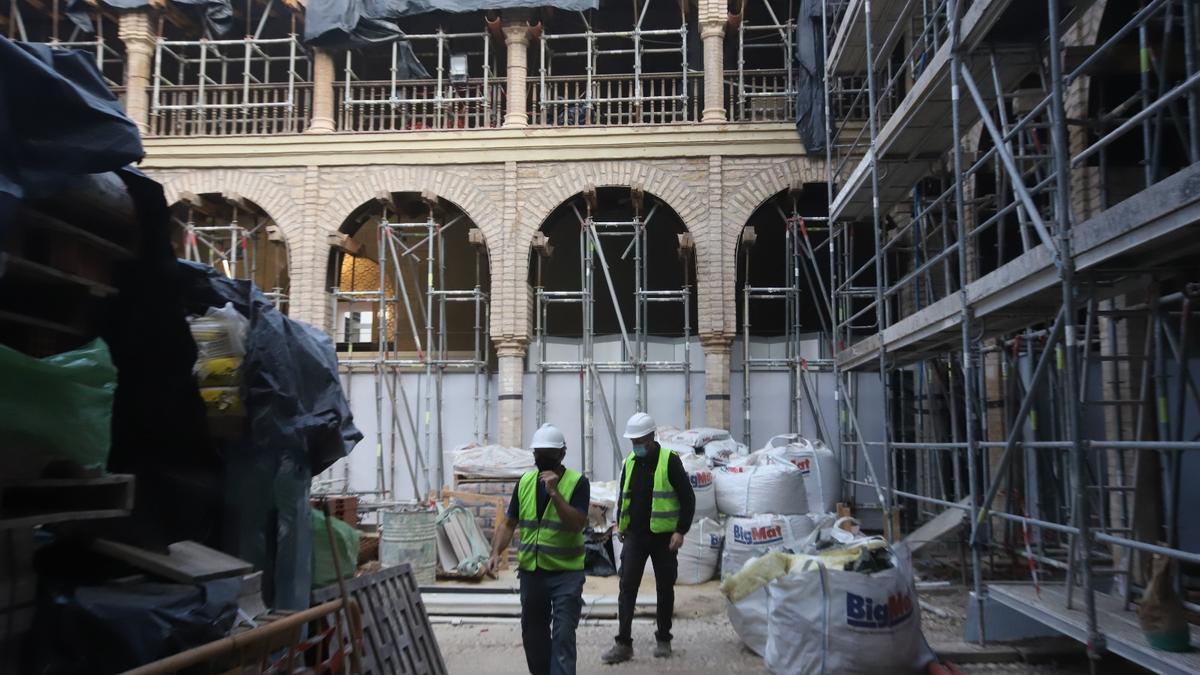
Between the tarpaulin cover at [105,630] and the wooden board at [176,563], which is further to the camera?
the wooden board at [176,563]

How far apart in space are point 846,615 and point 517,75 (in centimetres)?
1050

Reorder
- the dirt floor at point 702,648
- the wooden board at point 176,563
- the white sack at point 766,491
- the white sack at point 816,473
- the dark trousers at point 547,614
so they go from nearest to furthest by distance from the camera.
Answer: the wooden board at point 176,563
the dark trousers at point 547,614
the dirt floor at point 702,648
the white sack at point 766,491
the white sack at point 816,473

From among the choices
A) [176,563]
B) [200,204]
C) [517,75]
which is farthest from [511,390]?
[176,563]

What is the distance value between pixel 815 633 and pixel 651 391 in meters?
7.39

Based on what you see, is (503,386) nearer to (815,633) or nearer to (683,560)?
(683,560)

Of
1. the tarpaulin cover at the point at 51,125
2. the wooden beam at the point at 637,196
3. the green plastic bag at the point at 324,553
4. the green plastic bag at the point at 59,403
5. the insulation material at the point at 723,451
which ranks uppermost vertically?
the wooden beam at the point at 637,196

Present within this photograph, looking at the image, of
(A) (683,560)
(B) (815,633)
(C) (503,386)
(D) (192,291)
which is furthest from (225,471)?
(C) (503,386)

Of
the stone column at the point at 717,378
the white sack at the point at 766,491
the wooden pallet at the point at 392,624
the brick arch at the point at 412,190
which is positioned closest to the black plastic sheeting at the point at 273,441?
the wooden pallet at the point at 392,624

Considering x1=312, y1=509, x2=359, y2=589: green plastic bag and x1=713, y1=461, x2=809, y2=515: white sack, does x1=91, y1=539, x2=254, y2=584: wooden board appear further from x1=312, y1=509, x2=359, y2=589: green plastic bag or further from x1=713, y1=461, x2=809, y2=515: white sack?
x1=713, y1=461, x2=809, y2=515: white sack

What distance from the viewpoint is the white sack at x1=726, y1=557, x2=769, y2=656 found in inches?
243

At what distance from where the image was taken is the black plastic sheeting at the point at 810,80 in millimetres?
12508

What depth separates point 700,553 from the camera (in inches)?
371

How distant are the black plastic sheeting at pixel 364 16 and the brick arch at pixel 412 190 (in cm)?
217

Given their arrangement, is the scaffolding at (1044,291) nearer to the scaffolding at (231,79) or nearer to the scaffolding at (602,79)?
the scaffolding at (602,79)
